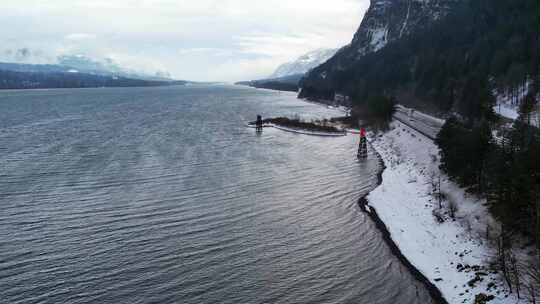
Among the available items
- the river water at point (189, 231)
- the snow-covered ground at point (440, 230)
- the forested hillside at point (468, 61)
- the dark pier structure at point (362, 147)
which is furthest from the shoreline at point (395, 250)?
the forested hillside at point (468, 61)

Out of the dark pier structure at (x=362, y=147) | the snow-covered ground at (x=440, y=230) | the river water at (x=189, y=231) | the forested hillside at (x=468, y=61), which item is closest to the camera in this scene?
the river water at (x=189, y=231)

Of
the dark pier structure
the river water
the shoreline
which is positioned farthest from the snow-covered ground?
the dark pier structure

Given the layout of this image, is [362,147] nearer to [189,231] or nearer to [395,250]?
[395,250]

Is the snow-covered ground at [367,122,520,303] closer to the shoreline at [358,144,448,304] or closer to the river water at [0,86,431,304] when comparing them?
the shoreline at [358,144,448,304]

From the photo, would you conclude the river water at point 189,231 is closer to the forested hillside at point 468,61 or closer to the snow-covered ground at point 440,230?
the snow-covered ground at point 440,230

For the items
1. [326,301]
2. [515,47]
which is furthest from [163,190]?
[515,47]

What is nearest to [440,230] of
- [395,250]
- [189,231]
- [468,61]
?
[395,250]
